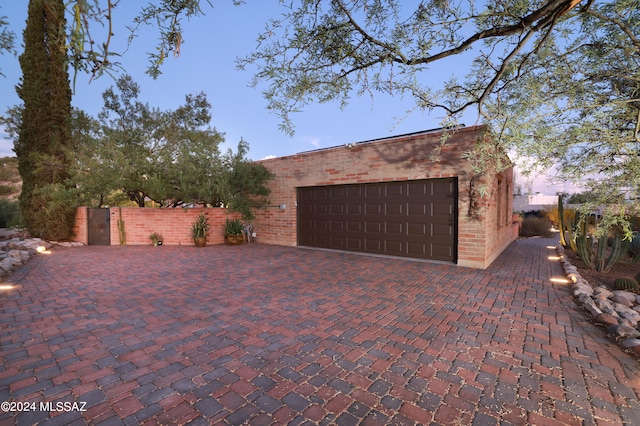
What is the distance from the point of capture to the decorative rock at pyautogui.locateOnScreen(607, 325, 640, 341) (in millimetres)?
3080

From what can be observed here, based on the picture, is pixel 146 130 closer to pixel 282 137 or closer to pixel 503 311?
pixel 282 137

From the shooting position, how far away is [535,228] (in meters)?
15.1

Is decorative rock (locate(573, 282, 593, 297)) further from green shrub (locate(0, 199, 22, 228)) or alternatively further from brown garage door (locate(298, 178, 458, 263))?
green shrub (locate(0, 199, 22, 228))

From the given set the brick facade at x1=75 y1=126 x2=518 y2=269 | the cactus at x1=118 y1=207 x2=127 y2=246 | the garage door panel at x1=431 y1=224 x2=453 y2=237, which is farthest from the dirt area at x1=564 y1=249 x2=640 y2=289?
the cactus at x1=118 y1=207 x2=127 y2=246

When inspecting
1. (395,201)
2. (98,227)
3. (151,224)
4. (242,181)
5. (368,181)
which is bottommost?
(98,227)

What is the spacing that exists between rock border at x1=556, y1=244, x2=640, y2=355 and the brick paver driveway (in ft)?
0.53

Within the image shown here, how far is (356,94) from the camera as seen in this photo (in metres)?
4.10

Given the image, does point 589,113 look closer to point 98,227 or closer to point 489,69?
point 489,69

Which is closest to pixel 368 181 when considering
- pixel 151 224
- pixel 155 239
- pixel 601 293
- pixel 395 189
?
pixel 395 189

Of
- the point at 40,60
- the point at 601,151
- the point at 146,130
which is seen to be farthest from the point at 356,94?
the point at 146,130

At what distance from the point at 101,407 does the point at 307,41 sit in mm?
4014

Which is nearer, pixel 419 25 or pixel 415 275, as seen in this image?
pixel 419 25

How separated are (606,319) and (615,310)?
2.27ft

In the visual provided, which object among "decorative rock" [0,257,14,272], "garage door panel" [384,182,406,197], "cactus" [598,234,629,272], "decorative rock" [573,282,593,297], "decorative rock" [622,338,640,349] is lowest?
"decorative rock" [622,338,640,349]
